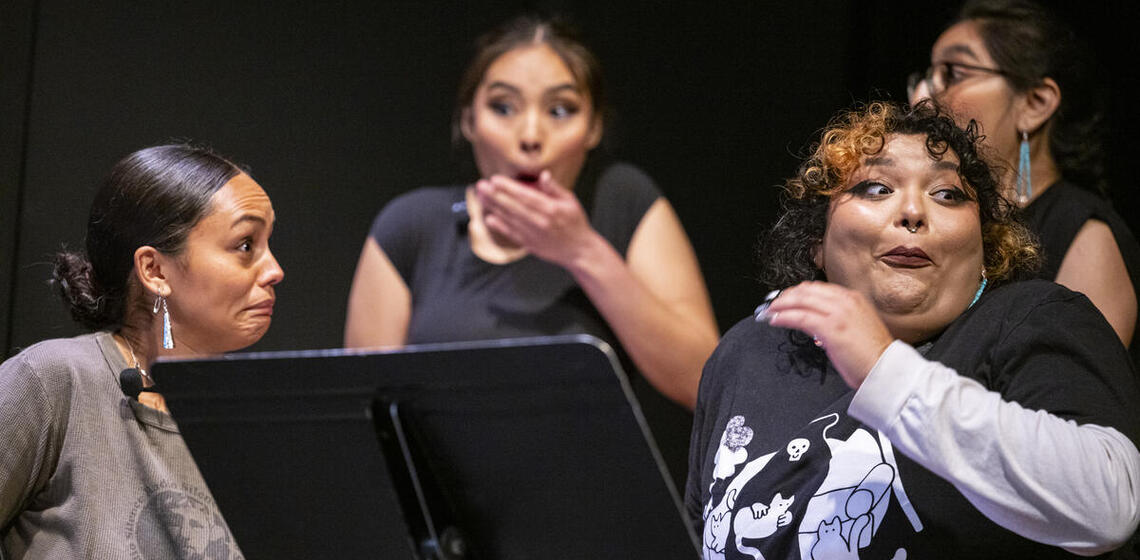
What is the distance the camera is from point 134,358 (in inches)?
77.9

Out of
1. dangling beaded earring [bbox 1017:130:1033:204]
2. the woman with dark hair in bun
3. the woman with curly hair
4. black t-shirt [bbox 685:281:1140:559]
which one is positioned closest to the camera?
the woman with curly hair

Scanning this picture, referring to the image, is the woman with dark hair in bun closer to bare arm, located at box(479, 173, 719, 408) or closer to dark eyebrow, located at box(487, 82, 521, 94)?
bare arm, located at box(479, 173, 719, 408)

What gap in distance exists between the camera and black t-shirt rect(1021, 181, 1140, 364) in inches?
85.1

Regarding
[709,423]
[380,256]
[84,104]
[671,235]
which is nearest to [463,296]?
[380,256]

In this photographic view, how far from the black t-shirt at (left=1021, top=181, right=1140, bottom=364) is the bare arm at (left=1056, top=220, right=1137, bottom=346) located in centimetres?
1

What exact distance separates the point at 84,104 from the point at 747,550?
1741mm

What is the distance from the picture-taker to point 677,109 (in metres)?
3.20

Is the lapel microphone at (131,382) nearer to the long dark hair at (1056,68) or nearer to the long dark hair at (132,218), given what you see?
the long dark hair at (132,218)

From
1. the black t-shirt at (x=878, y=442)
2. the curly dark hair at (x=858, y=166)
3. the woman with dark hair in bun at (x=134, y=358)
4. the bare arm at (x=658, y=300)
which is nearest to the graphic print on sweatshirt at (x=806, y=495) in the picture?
the black t-shirt at (x=878, y=442)

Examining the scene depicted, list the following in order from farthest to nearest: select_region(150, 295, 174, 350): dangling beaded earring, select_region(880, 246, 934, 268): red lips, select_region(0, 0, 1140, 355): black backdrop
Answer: select_region(0, 0, 1140, 355): black backdrop, select_region(150, 295, 174, 350): dangling beaded earring, select_region(880, 246, 934, 268): red lips

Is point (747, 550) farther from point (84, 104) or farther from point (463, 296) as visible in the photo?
point (84, 104)

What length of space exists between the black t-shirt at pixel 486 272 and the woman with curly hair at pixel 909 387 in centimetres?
54

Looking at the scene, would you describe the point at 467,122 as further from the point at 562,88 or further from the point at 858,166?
the point at 858,166

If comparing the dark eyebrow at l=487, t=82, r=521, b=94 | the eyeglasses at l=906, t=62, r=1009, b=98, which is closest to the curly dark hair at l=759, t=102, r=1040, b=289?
the eyeglasses at l=906, t=62, r=1009, b=98
